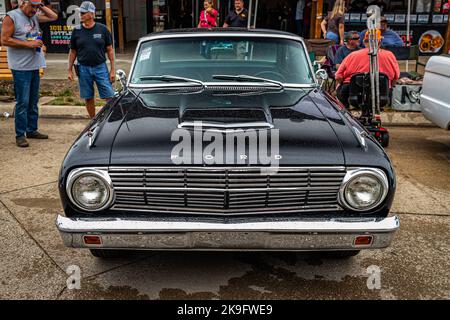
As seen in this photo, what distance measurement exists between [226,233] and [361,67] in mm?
4584

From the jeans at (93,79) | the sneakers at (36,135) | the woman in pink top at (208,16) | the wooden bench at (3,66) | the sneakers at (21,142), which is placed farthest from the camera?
the woman in pink top at (208,16)

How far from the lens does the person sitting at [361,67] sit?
6.32 m

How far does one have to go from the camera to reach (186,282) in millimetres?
3064

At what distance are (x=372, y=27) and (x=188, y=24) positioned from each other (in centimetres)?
1158

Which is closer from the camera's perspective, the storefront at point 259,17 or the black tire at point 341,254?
the black tire at point 341,254

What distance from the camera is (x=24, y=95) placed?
19.6ft

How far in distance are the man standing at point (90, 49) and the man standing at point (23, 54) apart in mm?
477

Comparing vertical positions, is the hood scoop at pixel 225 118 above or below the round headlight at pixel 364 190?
above

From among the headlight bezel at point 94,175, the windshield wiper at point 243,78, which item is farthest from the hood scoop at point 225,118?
the windshield wiper at point 243,78

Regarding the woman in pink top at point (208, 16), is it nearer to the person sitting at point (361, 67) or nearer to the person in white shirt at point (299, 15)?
the person sitting at point (361, 67)

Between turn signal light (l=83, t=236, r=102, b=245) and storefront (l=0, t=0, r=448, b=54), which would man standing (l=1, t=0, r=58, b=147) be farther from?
storefront (l=0, t=0, r=448, b=54)

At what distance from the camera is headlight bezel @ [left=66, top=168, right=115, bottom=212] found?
260 cm

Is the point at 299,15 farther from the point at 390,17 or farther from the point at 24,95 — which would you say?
the point at 24,95

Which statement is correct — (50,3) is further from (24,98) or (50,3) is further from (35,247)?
(35,247)
